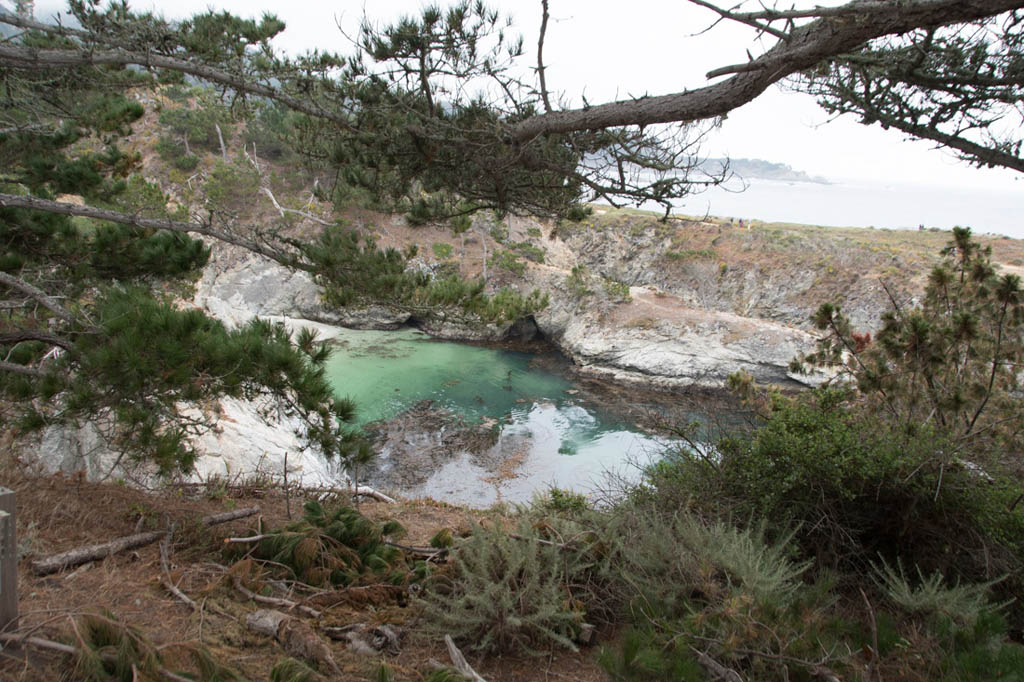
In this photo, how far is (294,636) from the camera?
92.0 inches

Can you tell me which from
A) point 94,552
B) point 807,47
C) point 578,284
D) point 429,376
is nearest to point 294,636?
point 94,552

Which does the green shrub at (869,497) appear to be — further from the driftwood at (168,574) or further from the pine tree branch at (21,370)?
the pine tree branch at (21,370)

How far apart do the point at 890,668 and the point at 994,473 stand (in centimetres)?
221

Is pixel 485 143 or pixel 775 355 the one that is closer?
pixel 485 143

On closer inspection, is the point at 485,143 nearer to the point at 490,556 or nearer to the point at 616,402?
the point at 490,556

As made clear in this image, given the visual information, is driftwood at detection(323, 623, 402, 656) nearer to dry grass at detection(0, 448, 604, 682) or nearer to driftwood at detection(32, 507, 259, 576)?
dry grass at detection(0, 448, 604, 682)

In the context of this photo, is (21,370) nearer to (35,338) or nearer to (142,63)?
(35,338)

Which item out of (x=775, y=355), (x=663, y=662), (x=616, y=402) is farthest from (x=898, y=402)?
(x=775, y=355)

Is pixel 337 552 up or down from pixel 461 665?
down

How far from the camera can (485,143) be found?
3859 mm

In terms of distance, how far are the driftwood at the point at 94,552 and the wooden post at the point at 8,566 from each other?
98 cm

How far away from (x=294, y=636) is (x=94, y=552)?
1.37m

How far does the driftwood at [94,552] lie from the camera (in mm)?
2652

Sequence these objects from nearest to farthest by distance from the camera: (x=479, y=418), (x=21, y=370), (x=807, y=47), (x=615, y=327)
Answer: (x=807, y=47) < (x=21, y=370) < (x=479, y=418) < (x=615, y=327)
